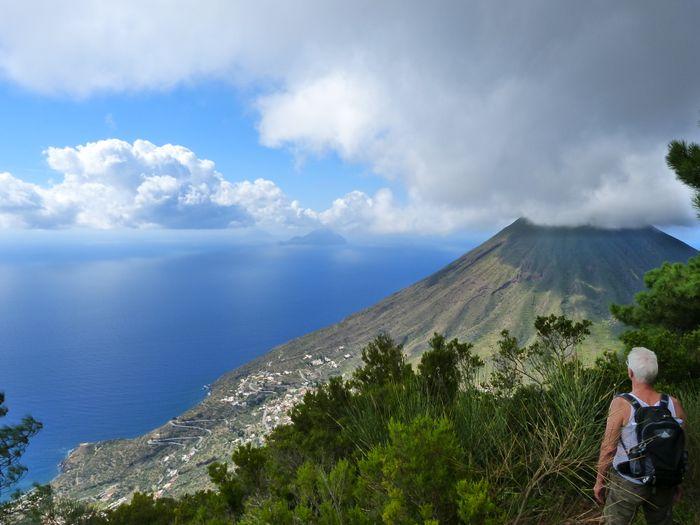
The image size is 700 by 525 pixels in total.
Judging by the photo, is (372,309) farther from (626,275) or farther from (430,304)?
(626,275)

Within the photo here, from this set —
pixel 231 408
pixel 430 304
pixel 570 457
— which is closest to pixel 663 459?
pixel 570 457

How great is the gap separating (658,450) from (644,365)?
698 millimetres

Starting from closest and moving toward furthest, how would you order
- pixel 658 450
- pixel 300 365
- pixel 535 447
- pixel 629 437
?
pixel 658 450 < pixel 629 437 < pixel 535 447 < pixel 300 365

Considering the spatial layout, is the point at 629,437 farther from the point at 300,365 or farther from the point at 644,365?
the point at 300,365

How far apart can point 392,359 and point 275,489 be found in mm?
6907

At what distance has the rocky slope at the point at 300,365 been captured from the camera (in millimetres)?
82000

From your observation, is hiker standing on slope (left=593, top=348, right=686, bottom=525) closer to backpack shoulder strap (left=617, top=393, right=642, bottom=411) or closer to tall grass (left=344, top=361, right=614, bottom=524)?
backpack shoulder strap (left=617, top=393, right=642, bottom=411)

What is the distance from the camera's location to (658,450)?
325 cm

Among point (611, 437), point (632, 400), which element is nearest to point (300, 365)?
point (611, 437)

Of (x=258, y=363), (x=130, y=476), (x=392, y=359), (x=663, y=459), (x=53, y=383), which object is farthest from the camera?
(x=258, y=363)

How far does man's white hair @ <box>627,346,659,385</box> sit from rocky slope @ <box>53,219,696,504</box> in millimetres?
38042

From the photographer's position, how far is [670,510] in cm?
344

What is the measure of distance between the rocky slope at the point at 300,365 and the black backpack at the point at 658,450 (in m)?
38.1

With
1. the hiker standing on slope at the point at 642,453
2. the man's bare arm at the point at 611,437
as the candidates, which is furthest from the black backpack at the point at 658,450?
the man's bare arm at the point at 611,437
